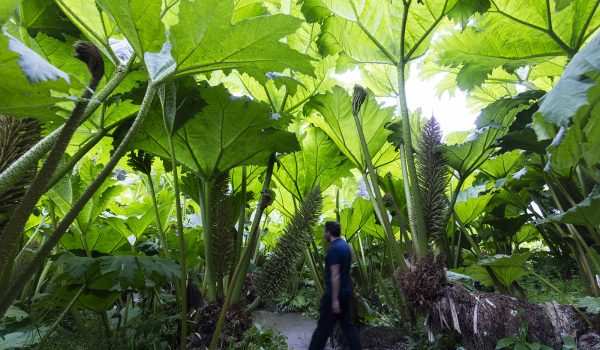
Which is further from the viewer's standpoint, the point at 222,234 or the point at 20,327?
the point at 222,234

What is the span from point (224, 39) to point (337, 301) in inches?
56.1

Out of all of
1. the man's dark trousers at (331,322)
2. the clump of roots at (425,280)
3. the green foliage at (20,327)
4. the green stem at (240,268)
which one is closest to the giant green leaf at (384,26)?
the green stem at (240,268)

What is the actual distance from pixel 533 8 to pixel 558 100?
1525mm

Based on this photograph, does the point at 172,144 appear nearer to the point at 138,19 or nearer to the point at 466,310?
the point at 138,19

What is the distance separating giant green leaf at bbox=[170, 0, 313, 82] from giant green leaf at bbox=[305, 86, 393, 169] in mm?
873

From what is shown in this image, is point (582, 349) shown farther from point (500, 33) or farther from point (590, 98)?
point (500, 33)

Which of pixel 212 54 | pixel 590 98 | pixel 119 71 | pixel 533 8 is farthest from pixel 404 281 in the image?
pixel 533 8

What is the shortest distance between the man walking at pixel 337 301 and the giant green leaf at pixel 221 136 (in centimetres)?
67

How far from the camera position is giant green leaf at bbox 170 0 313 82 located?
1154 mm

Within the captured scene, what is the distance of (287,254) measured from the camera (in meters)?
1.73

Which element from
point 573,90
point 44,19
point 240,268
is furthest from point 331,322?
point 44,19

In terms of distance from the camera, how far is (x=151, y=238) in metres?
3.08

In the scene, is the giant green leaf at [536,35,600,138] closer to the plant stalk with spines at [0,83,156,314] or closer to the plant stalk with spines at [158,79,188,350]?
the plant stalk with spines at [0,83,156,314]

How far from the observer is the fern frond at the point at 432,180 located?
6.06ft
